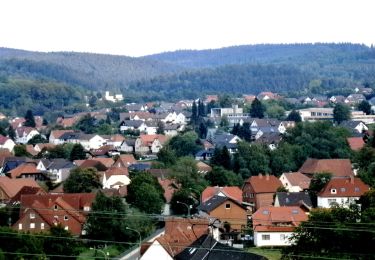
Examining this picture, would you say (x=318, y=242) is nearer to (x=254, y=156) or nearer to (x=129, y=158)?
(x=254, y=156)

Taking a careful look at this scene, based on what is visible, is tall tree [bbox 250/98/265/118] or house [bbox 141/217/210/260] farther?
tall tree [bbox 250/98/265/118]

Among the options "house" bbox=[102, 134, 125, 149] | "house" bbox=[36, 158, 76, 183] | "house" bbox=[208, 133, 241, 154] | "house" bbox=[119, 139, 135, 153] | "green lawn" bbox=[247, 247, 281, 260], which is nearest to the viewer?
"green lawn" bbox=[247, 247, 281, 260]

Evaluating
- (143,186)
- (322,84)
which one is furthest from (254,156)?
(322,84)

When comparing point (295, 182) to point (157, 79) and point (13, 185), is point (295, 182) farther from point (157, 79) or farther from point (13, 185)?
point (157, 79)

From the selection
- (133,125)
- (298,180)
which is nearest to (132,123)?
(133,125)

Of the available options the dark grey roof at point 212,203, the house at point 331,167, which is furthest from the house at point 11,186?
the house at point 331,167

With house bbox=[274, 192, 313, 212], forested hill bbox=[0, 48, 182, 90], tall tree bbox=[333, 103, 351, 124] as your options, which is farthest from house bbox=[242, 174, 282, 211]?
forested hill bbox=[0, 48, 182, 90]

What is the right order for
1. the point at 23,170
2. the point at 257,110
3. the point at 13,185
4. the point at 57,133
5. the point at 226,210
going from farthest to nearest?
the point at 257,110 < the point at 57,133 < the point at 23,170 < the point at 13,185 < the point at 226,210

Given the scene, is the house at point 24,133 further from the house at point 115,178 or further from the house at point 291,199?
the house at point 291,199

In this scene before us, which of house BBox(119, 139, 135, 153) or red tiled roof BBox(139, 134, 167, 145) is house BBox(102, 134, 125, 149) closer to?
house BBox(119, 139, 135, 153)
